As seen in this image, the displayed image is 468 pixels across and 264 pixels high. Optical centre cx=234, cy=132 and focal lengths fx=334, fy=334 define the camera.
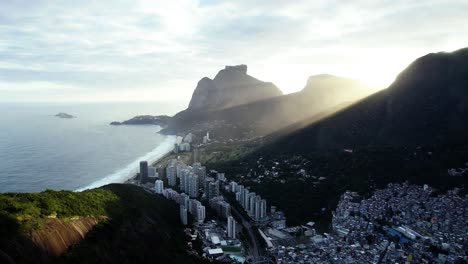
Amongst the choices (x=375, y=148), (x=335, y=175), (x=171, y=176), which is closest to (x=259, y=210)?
(x=335, y=175)

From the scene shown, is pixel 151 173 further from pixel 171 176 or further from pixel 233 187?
pixel 233 187

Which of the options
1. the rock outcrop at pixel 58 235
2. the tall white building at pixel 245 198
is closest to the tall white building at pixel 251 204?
the tall white building at pixel 245 198

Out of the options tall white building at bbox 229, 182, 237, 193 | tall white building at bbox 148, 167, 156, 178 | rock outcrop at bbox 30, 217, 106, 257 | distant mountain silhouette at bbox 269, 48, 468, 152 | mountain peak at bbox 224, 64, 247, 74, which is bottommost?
tall white building at bbox 229, 182, 237, 193

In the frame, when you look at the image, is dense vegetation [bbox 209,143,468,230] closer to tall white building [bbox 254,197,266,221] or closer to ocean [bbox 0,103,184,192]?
tall white building [bbox 254,197,266,221]

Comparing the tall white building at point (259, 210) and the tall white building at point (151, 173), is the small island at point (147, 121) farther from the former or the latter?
the tall white building at point (259, 210)

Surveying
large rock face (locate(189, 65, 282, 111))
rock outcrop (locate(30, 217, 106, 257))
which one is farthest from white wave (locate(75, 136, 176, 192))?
large rock face (locate(189, 65, 282, 111))
